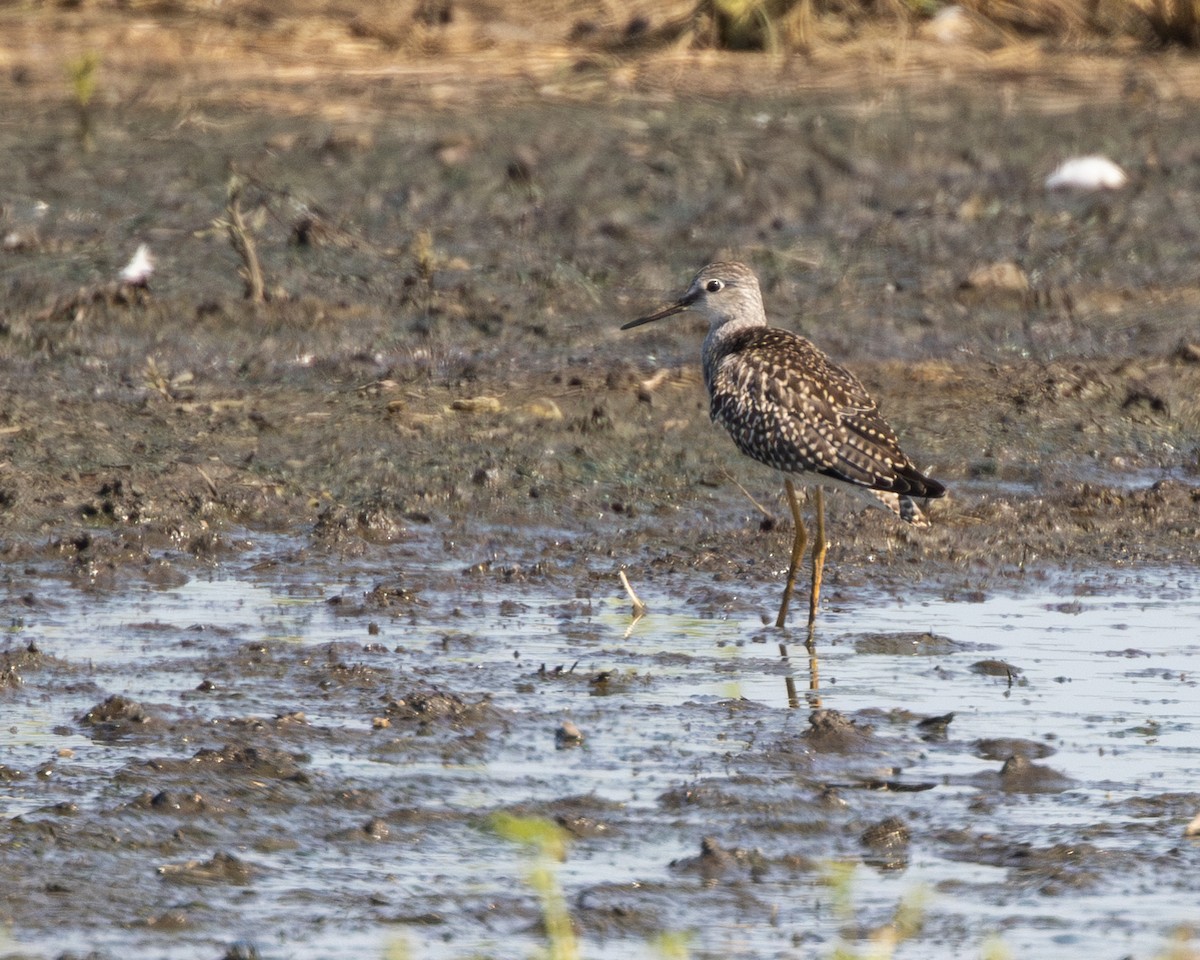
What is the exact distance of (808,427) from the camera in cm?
767

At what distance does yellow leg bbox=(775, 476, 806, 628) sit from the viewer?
743 cm

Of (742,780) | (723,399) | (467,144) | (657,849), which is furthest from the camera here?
(467,144)

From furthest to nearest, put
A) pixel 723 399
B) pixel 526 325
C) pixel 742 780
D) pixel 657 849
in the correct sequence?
pixel 526 325, pixel 723 399, pixel 742 780, pixel 657 849

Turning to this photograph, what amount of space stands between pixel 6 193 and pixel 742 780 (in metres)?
7.28

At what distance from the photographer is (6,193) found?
461 inches

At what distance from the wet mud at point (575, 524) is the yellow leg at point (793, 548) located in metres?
0.13

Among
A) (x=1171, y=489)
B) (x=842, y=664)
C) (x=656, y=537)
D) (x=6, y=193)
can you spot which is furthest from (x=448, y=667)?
(x=6, y=193)

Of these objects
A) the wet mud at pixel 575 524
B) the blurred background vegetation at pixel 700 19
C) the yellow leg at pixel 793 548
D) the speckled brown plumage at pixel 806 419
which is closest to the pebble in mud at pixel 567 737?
the wet mud at pixel 575 524

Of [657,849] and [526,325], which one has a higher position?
[657,849]

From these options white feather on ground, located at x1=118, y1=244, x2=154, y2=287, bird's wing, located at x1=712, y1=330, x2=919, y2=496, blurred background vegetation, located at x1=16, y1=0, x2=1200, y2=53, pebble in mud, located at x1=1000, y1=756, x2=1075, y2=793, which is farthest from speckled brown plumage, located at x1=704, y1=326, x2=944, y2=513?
blurred background vegetation, located at x1=16, y1=0, x2=1200, y2=53

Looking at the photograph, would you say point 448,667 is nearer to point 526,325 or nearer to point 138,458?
point 138,458

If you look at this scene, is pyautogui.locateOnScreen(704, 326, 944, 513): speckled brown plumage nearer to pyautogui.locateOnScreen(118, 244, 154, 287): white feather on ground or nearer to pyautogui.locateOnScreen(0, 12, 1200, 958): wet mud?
pyautogui.locateOnScreen(0, 12, 1200, 958): wet mud

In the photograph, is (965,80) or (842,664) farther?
(965,80)

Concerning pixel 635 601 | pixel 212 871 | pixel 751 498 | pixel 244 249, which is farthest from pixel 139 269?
pixel 212 871
